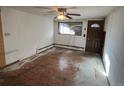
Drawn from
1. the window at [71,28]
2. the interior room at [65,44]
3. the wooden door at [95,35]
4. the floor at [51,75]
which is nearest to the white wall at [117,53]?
the interior room at [65,44]

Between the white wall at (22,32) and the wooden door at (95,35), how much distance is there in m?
2.56

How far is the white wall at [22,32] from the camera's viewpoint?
A: 3699 mm

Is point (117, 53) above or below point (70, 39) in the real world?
below

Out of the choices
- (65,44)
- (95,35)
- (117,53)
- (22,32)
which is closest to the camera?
(117,53)

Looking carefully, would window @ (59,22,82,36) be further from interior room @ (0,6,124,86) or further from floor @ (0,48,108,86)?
floor @ (0,48,108,86)

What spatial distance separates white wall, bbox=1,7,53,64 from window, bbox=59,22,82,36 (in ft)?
3.85

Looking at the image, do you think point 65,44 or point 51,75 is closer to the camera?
point 51,75

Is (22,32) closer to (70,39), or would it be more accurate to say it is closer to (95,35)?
(70,39)

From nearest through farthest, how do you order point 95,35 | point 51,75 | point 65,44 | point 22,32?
1. point 51,75
2. point 22,32
3. point 95,35
4. point 65,44

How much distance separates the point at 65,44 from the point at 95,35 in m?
2.03

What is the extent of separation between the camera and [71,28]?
267 inches

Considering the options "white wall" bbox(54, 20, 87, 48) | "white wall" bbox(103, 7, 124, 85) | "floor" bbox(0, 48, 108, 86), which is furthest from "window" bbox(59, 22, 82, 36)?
"white wall" bbox(103, 7, 124, 85)

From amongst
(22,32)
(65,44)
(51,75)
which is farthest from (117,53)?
(65,44)

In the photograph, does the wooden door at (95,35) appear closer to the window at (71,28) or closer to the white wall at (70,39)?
the white wall at (70,39)
